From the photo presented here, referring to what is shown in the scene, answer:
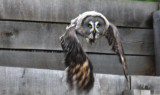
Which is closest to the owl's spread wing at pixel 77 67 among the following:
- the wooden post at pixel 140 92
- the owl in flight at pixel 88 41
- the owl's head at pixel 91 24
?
the owl in flight at pixel 88 41

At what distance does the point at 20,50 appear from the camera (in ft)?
8.39

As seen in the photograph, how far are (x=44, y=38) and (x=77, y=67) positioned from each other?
647 mm

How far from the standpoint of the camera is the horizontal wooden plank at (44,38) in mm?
2531

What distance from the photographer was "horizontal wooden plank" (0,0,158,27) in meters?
2.56

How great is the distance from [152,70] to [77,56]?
87cm

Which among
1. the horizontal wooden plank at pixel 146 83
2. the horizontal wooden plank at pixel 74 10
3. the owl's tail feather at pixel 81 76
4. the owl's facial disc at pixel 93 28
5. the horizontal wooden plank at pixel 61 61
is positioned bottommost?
the horizontal wooden plank at pixel 61 61

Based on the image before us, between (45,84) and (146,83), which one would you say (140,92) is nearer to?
(146,83)

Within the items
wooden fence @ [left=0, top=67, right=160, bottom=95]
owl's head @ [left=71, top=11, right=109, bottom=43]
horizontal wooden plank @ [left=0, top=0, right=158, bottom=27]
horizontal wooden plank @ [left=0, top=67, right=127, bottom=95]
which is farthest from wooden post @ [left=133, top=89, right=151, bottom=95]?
horizontal wooden plank @ [left=0, top=0, right=158, bottom=27]

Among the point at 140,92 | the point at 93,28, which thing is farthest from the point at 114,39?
the point at 140,92

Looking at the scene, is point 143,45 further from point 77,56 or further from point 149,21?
point 77,56

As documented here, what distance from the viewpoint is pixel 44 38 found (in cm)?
257

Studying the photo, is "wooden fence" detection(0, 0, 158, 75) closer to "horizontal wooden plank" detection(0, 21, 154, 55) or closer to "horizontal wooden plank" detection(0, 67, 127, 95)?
"horizontal wooden plank" detection(0, 21, 154, 55)

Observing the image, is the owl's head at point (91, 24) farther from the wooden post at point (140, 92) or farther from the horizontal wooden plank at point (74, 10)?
the wooden post at point (140, 92)

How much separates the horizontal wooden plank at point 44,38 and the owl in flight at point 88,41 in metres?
0.12
